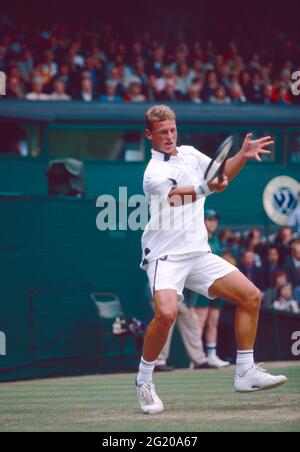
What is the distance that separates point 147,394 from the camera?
802cm

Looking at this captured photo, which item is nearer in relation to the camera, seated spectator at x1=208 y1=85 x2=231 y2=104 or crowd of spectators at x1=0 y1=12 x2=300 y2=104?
crowd of spectators at x1=0 y1=12 x2=300 y2=104

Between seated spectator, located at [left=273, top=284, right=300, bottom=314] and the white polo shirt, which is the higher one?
the white polo shirt

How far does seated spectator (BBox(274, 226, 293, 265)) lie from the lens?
50.2 feet

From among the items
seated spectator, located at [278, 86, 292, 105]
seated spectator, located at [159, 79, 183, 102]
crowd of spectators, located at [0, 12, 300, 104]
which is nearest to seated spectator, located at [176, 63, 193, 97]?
crowd of spectators, located at [0, 12, 300, 104]

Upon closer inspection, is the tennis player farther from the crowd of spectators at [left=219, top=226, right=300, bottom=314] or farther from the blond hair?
the crowd of spectators at [left=219, top=226, right=300, bottom=314]

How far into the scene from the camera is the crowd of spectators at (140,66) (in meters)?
19.9

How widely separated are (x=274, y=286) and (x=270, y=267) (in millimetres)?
272

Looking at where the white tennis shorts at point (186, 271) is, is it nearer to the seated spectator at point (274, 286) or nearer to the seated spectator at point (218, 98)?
the seated spectator at point (274, 286)

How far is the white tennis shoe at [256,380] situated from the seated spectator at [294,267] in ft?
22.4

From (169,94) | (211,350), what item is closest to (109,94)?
(169,94)

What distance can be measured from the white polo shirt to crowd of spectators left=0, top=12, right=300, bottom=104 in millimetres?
11385

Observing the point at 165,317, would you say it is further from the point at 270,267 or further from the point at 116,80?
the point at 116,80

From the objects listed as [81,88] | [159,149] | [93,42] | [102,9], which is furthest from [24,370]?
[102,9]

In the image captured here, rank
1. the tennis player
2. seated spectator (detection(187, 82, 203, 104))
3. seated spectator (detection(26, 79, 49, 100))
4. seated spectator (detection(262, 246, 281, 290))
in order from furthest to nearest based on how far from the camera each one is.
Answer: seated spectator (detection(187, 82, 203, 104))
seated spectator (detection(26, 79, 49, 100))
seated spectator (detection(262, 246, 281, 290))
the tennis player
